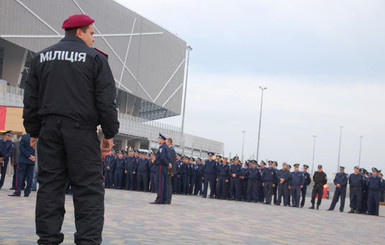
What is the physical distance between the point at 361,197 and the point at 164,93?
5583cm

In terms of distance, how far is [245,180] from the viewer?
24.8 metres

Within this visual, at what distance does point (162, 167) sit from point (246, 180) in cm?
978

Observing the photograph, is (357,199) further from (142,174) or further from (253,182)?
(142,174)

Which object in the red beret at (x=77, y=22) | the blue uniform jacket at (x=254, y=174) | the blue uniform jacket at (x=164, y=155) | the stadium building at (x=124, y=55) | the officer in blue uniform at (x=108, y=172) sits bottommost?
the officer in blue uniform at (x=108, y=172)

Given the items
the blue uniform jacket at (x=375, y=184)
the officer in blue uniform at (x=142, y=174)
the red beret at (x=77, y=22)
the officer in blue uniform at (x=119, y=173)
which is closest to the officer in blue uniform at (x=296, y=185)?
the blue uniform jacket at (x=375, y=184)

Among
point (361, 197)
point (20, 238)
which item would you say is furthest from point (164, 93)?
point (20, 238)

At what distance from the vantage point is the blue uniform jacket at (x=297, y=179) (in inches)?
905

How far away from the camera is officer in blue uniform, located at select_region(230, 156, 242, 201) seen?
24219 millimetres

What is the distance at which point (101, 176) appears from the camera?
→ 4852mm

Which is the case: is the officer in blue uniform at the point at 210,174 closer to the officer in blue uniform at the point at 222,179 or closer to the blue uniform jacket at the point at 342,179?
the officer in blue uniform at the point at 222,179

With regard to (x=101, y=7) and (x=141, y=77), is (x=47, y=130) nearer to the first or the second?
(x=101, y=7)

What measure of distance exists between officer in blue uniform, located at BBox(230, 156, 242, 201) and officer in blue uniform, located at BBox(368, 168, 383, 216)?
5.58 m

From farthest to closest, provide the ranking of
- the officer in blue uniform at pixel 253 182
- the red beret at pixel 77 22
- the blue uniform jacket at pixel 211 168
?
the blue uniform jacket at pixel 211 168, the officer in blue uniform at pixel 253 182, the red beret at pixel 77 22

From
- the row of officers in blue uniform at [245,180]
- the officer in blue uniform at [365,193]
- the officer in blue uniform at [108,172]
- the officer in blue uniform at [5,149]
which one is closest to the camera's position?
the officer in blue uniform at [5,149]
